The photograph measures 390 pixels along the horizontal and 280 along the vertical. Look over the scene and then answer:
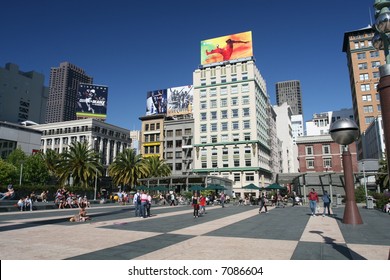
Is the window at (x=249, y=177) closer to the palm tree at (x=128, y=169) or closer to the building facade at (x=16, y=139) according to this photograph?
the palm tree at (x=128, y=169)

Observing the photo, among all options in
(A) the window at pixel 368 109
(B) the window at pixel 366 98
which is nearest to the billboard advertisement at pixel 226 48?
(B) the window at pixel 366 98

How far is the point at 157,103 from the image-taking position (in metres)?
89.6

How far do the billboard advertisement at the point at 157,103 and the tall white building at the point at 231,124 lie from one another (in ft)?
53.4

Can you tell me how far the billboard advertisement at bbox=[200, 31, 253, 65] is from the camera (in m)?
71.8

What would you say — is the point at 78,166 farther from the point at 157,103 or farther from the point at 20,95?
the point at 20,95

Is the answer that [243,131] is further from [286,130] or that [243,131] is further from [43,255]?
[43,255]

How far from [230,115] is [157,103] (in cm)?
2783

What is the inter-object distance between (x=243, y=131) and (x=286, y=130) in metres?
53.5

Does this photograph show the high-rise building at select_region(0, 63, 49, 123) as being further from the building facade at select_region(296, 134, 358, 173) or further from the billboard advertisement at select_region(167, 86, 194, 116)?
the building facade at select_region(296, 134, 358, 173)

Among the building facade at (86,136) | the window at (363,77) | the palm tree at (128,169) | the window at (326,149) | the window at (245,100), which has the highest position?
the window at (363,77)

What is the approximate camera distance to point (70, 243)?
908 cm

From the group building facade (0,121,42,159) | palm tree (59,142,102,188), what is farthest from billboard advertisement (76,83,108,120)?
palm tree (59,142,102,188)

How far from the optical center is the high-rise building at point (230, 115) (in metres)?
68.4

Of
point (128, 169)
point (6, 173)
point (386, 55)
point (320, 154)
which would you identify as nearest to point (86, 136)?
point (128, 169)
